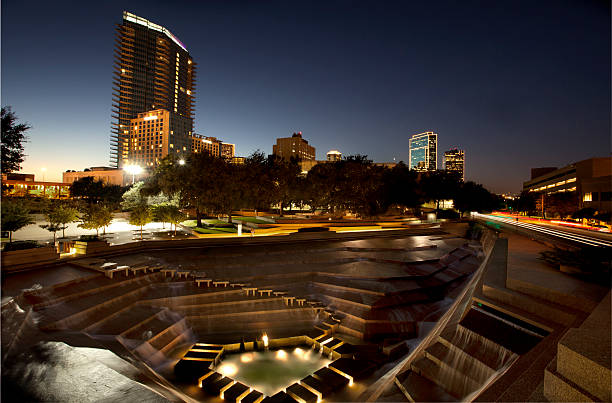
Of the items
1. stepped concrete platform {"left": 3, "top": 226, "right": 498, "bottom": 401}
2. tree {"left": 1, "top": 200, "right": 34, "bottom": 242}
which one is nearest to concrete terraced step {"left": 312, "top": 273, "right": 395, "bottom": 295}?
stepped concrete platform {"left": 3, "top": 226, "right": 498, "bottom": 401}

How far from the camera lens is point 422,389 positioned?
604 cm

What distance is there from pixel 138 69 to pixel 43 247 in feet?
536

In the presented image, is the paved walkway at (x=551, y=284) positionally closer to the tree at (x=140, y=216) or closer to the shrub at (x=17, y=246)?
the shrub at (x=17, y=246)

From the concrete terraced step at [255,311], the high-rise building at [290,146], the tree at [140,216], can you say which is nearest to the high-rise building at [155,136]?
the high-rise building at [290,146]

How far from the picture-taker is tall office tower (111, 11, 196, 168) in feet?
441

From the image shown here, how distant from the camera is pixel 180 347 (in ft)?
29.5

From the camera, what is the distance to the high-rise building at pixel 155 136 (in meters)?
126

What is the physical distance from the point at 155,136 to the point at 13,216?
13384 centimetres

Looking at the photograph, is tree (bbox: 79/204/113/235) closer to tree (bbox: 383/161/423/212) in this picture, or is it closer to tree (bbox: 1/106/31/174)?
tree (bbox: 1/106/31/174)

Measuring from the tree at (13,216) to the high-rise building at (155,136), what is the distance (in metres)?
125

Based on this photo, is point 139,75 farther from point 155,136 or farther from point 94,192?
point 94,192

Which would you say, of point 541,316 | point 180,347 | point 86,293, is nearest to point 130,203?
point 86,293

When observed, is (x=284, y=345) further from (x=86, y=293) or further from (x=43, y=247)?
(x=43, y=247)

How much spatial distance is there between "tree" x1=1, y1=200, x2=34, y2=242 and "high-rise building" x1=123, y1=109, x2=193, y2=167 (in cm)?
12524
